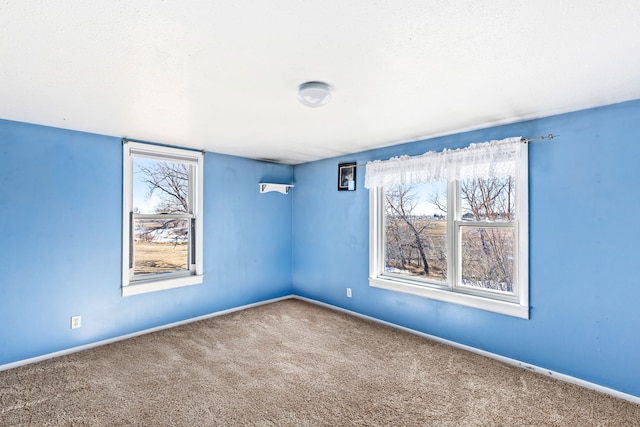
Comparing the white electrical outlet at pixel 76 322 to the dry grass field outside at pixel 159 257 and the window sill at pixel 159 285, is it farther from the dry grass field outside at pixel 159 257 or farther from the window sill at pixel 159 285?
the dry grass field outside at pixel 159 257

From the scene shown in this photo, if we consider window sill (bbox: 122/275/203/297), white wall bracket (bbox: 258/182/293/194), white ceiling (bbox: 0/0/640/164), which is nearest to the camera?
white ceiling (bbox: 0/0/640/164)

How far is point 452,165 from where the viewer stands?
3.17 m

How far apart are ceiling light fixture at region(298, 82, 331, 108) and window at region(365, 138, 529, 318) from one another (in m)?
1.69

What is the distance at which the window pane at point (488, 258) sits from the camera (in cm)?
298

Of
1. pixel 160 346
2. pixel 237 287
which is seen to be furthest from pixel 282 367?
pixel 237 287

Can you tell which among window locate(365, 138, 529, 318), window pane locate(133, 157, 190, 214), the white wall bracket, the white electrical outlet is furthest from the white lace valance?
the white electrical outlet

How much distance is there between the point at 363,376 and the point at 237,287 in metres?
2.38

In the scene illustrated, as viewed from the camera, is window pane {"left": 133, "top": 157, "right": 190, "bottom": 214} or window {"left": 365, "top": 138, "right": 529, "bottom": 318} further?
window pane {"left": 133, "top": 157, "right": 190, "bottom": 214}

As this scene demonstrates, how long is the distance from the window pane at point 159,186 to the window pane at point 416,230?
256 centimetres

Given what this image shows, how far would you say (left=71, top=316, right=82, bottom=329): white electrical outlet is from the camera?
10.2 feet

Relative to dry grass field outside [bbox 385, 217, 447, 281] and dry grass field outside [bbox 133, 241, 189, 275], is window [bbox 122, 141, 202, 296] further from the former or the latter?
dry grass field outside [bbox 385, 217, 447, 281]

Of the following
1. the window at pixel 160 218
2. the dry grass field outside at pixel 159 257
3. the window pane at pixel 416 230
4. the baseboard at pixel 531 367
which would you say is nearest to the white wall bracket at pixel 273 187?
the window at pixel 160 218

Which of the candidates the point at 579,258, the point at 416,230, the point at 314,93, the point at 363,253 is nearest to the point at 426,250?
the point at 416,230

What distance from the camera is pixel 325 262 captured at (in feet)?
15.2
